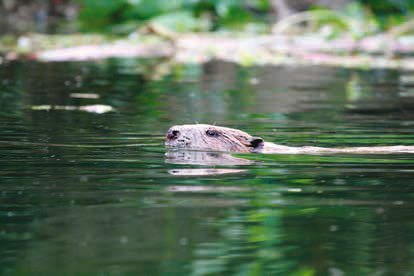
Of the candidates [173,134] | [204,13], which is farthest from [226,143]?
[204,13]

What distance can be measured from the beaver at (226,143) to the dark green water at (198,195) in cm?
19

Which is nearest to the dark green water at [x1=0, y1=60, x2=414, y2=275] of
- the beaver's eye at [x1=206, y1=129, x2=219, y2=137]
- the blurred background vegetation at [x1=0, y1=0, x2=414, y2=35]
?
the beaver's eye at [x1=206, y1=129, x2=219, y2=137]

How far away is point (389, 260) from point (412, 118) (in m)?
6.01

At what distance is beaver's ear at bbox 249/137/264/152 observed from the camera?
7062mm

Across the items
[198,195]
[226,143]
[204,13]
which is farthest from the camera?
[204,13]

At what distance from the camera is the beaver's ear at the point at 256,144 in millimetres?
7062

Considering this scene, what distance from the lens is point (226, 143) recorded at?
7.20 m

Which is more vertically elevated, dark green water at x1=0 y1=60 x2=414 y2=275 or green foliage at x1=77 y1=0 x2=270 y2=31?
green foliage at x1=77 y1=0 x2=270 y2=31

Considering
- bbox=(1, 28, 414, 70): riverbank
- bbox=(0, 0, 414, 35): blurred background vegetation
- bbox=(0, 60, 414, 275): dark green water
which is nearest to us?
bbox=(0, 60, 414, 275): dark green water

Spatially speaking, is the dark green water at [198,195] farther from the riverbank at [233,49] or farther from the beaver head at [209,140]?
the riverbank at [233,49]

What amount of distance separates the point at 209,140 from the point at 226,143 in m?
0.13

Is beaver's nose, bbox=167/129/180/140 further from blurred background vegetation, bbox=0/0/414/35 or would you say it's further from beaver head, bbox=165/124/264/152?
blurred background vegetation, bbox=0/0/414/35

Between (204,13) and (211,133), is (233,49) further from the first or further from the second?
(211,133)

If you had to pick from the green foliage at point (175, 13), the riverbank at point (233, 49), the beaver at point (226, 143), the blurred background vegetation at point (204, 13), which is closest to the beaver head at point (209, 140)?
the beaver at point (226, 143)
